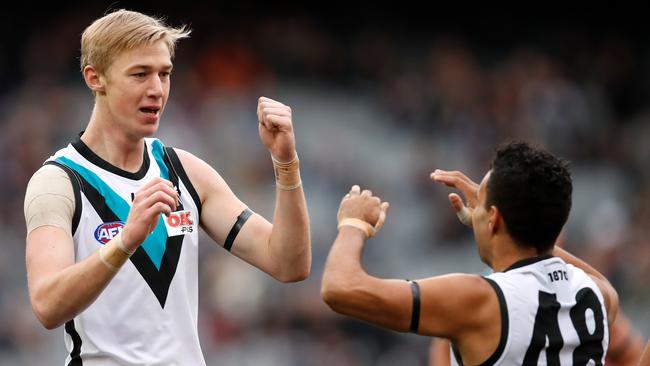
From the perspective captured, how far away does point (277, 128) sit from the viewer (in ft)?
17.1

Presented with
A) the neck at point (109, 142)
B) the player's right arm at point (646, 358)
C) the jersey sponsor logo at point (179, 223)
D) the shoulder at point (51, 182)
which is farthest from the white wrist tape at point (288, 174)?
the player's right arm at point (646, 358)

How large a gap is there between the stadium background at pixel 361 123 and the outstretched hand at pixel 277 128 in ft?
27.4

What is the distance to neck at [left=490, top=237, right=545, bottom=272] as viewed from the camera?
15.9ft

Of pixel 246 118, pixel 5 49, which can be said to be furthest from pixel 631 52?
pixel 5 49

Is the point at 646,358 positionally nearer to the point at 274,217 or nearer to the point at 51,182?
the point at 274,217

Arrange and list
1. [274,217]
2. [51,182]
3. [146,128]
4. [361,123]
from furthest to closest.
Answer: [361,123] → [274,217] → [146,128] → [51,182]

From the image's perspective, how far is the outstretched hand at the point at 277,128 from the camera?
5.15 meters

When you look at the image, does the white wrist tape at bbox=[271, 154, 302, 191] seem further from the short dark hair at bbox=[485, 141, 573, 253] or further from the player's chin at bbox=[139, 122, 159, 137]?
the short dark hair at bbox=[485, 141, 573, 253]

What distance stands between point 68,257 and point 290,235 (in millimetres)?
1074

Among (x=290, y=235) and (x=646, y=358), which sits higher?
(x=290, y=235)

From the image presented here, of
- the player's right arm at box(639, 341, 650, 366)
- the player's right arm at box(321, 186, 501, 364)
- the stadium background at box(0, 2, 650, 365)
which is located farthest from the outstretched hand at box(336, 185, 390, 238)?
the stadium background at box(0, 2, 650, 365)

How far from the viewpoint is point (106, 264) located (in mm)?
4680

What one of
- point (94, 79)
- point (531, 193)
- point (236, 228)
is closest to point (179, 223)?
point (236, 228)

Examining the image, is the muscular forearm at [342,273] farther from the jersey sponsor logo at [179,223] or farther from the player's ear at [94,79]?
the player's ear at [94,79]
